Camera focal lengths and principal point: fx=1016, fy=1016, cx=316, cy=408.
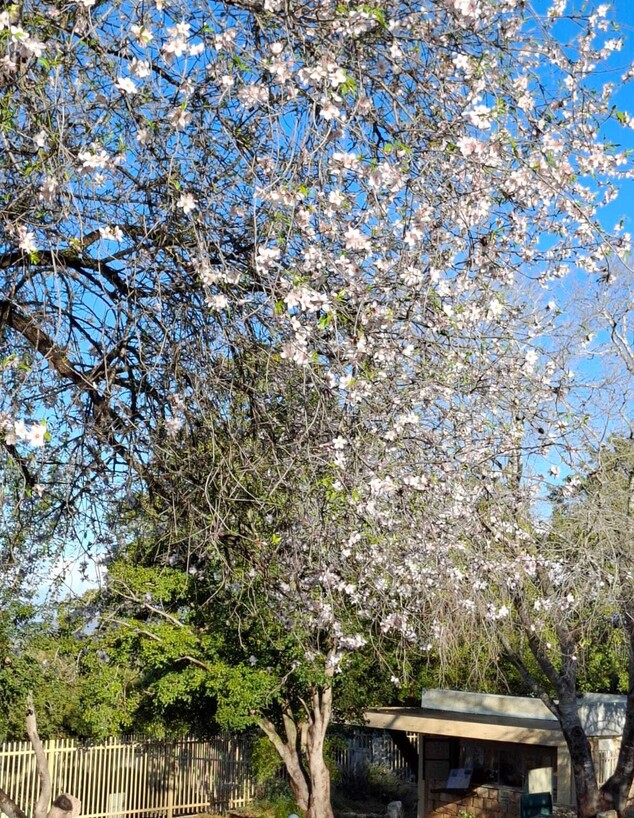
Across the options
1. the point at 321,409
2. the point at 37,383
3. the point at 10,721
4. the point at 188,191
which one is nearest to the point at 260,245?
the point at 188,191

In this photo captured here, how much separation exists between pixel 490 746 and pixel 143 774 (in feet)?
21.5

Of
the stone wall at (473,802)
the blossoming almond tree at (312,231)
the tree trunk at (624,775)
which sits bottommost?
the stone wall at (473,802)

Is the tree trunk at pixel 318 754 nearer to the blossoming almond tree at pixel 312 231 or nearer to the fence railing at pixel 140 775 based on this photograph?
the fence railing at pixel 140 775

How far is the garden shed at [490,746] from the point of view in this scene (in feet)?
58.2

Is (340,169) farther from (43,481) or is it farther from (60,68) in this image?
(43,481)

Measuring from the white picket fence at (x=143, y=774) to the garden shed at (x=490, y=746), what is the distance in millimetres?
1878

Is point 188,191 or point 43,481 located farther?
point 43,481

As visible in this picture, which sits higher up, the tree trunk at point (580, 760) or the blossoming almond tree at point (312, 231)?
the blossoming almond tree at point (312, 231)

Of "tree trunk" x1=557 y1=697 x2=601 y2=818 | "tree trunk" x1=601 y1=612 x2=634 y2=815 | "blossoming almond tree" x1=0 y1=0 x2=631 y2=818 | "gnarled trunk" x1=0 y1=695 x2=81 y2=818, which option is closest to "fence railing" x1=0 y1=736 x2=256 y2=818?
"gnarled trunk" x1=0 y1=695 x2=81 y2=818

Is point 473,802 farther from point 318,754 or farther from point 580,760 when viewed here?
point 580,760

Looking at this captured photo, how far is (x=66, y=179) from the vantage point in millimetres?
3963

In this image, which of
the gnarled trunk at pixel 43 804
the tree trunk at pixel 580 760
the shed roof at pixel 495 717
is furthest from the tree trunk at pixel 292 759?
the gnarled trunk at pixel 43 804

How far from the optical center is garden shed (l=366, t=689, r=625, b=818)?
1775 centimetres

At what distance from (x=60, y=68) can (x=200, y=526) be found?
2.59m
